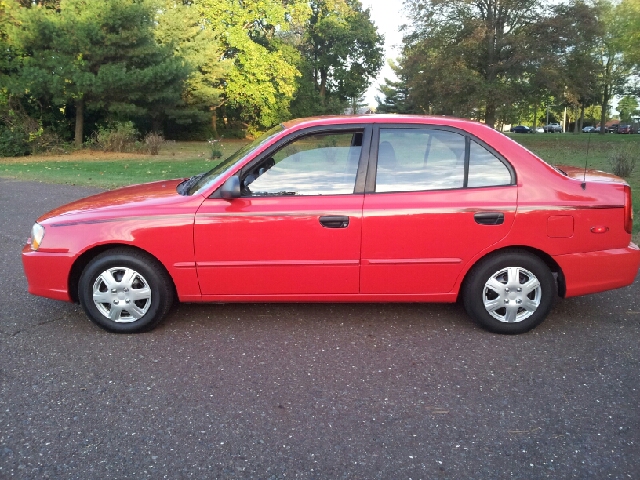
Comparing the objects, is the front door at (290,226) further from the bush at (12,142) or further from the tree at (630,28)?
the tree at (630,28)

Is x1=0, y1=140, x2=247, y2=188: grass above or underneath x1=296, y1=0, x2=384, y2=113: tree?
underneath

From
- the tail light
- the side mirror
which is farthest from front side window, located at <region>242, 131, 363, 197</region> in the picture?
the tail light

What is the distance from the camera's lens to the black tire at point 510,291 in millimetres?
4152

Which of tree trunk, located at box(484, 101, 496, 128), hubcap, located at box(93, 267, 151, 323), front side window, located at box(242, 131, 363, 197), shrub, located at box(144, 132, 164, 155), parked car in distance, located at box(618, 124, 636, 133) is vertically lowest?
hubcap, located at box(93, 267, 151, 323)

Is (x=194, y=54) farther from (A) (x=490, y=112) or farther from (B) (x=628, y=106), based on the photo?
(B) (x=628, y=106)

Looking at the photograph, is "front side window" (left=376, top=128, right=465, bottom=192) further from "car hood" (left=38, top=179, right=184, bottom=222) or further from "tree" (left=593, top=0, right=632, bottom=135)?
"tree" (left=593, top=0, right=632, bottom=135)

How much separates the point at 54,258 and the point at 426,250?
2.71 meters

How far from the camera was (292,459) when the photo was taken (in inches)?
108

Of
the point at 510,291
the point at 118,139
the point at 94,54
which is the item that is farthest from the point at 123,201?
the point at 118,139

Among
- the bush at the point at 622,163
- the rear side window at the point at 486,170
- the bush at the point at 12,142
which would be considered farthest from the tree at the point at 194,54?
the rear side window at the point at 486,170

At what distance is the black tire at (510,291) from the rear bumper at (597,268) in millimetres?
129

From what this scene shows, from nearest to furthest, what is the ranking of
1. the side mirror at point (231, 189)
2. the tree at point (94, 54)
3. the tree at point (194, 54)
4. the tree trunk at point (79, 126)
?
A: the side mirror at point (231, 189) < the tree at point (94, 54) < the tree trunk at point (79, 126) < the tree at point (194, 54)

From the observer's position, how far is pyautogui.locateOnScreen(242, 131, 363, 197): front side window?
4164mm

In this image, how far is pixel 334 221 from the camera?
4066 mm
